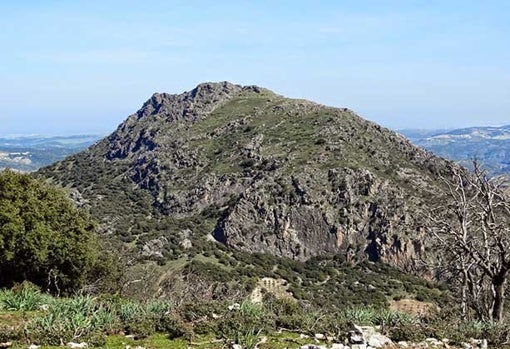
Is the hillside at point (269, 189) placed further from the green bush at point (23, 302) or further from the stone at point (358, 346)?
the stone at point (358, 346)

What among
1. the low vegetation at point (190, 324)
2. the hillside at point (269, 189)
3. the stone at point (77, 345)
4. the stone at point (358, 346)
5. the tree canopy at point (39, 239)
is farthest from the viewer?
the hillside at point (269, 189)

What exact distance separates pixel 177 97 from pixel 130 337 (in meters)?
131

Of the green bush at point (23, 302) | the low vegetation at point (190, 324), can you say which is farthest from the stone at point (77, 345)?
the green bush at point (23, 302)

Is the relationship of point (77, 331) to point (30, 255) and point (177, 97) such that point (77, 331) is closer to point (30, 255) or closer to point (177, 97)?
point (30, 255)

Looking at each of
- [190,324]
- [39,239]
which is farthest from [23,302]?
[39,239]

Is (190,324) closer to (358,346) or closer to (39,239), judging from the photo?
(358,346)

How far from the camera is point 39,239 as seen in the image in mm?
21641

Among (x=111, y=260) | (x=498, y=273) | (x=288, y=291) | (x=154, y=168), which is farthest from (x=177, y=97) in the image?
(x=498, y=273)

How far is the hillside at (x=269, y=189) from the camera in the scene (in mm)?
73625

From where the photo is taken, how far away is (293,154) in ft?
291

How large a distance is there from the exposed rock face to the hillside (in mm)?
192

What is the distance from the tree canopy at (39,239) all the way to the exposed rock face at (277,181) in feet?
134

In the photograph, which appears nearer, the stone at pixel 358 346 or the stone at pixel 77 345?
the stone at pixel 77 345

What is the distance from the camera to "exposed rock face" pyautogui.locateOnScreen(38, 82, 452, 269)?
7662 cm
